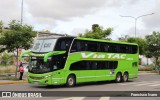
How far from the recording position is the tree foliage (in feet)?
102

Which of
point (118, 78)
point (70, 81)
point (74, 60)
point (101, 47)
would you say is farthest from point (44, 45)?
point (118, 78)

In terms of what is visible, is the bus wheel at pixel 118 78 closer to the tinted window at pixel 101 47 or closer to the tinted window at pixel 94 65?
the tinted window at pixel 94 65

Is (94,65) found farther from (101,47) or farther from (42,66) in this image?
(42,66)

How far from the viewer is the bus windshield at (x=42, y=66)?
24.1 metres

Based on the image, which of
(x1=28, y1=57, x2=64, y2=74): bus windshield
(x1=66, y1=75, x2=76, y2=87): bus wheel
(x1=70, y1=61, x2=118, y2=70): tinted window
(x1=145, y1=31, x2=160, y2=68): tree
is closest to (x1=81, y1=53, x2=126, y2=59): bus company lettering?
(x1=70, y1=61, x2=118, y2=70): tinted window

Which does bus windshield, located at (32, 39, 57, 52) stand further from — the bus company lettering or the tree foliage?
the tree foliage

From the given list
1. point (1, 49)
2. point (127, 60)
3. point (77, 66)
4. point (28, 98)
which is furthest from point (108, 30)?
point (28, 98)

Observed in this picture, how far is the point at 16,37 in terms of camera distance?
31.2 m

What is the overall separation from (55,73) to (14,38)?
338 inches

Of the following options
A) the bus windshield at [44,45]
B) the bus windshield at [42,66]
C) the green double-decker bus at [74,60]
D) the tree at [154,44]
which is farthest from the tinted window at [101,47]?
the tree at [154,44]

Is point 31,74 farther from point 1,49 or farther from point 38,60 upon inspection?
point 1,49

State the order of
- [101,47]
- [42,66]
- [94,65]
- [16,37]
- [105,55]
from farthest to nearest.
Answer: [16,37] < [105,55] < [101,47] < [94,65] < [42,66]

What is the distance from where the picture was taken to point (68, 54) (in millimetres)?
25172

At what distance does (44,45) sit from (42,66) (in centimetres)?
160
